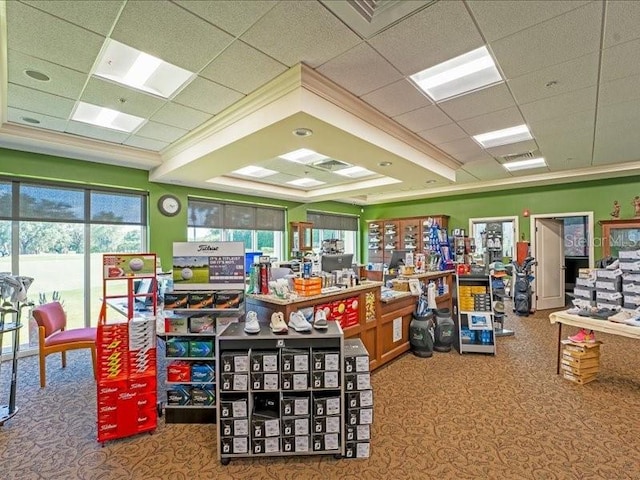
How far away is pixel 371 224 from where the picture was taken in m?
10.7

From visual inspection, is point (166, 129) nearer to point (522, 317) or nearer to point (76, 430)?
point (76, 430)

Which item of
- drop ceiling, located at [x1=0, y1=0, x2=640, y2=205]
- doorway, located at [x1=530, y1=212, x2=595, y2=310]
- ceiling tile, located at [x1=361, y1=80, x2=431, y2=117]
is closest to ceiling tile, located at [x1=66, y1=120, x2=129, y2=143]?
drop ceiling, located at [x1=0, y1=0, x2=640, y2=205]

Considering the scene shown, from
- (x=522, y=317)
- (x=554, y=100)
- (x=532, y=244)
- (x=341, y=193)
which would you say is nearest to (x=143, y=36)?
(x=554, y=100)

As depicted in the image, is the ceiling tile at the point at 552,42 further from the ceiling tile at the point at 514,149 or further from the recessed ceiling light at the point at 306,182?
the recessed ceiling light at the point at 306,182

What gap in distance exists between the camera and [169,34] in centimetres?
243

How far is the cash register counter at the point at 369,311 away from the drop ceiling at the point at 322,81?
1788 millimetres

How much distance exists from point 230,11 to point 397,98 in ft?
6.35

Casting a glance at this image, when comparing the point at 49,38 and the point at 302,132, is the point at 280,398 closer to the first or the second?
the point at 302,132

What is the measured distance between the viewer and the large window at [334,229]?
9.87m

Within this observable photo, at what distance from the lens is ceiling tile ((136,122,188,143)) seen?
14.1ft

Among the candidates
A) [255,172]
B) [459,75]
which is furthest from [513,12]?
[255,172]

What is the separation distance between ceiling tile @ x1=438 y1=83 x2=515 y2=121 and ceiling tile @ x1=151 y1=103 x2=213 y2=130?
2842mm

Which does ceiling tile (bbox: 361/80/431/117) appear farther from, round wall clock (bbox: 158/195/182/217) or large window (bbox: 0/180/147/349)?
large window (bbox: 0/180/147/349)

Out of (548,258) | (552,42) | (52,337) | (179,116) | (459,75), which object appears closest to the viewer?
(552,42)
